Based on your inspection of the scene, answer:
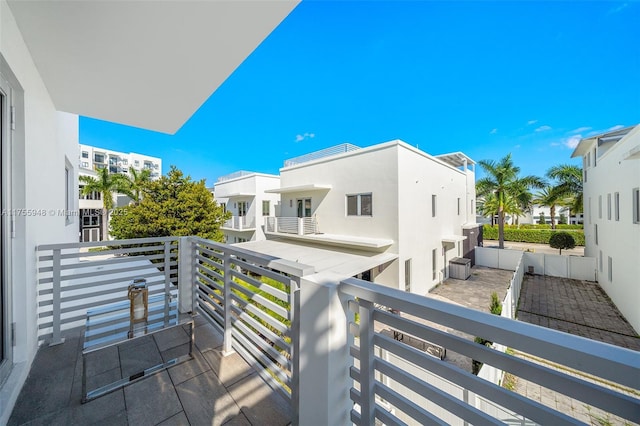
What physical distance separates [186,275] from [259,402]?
220cm

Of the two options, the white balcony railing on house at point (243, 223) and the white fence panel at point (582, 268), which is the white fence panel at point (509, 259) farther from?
the white balcony railing on house at point (243, 223)

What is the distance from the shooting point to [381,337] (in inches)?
51.2

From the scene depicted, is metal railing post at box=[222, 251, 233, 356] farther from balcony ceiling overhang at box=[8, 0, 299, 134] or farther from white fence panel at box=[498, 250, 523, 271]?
white fence panel at box=[498, 250, 523, 271]

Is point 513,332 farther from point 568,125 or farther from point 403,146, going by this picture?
point 568,125

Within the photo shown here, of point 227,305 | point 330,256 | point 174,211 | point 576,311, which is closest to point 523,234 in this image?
point 576,311

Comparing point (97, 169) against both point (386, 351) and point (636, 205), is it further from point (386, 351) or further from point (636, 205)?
point (636, 205)

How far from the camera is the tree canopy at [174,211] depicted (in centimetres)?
1148

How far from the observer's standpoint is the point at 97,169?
22.2m

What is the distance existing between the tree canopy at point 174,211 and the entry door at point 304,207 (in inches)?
173

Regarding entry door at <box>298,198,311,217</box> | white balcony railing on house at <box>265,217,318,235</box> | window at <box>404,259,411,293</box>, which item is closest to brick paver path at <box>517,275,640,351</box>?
window at <box>404,259,411,293</box>

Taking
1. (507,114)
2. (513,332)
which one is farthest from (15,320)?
(507,114)

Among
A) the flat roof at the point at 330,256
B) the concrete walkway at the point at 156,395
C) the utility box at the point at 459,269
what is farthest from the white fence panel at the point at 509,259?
the concrete walkway at the point at 156,395

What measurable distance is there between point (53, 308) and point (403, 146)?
9.99m

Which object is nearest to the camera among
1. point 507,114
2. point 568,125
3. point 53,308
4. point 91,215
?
point 53,308
